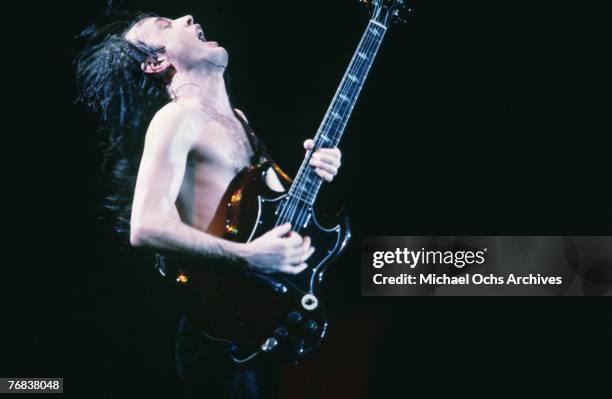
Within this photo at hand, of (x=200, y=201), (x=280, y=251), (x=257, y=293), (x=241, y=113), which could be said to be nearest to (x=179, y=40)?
(x=241, y=113)

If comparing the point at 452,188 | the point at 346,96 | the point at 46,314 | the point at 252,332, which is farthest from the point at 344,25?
the point at 46,314

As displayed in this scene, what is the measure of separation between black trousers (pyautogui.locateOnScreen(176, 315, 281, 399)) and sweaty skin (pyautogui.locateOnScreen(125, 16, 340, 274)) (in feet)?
1.00

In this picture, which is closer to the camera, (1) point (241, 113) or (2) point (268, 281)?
(2) point (268, 281)

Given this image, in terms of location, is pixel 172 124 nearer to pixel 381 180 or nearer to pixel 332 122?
pixel 332 122

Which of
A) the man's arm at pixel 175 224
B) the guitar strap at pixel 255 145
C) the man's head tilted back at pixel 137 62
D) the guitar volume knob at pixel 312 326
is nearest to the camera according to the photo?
the man's arm at pixel 175 224

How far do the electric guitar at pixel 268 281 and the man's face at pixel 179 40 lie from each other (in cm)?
53

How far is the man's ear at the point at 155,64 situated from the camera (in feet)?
7.57

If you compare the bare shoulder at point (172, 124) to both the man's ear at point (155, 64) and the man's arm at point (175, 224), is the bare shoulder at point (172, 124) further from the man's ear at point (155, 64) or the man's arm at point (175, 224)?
the man's ear at point (155, 64)

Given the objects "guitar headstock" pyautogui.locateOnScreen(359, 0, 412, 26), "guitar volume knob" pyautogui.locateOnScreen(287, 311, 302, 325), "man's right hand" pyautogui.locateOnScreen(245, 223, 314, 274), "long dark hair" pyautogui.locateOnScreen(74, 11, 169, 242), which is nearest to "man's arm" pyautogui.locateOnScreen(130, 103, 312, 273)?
"man's right hand" pyautogui.locateOnScreen(245, 223, 314, 274)

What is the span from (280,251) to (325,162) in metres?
0.36

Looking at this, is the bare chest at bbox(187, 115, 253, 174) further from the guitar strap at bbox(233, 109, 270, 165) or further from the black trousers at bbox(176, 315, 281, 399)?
the black trousers at bbox(176, 315, 281, 399)

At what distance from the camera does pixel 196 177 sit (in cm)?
208

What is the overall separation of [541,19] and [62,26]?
212 cm

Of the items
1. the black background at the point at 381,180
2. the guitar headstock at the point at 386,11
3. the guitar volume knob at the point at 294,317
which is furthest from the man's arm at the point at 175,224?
the guitar headstock at the point at 386,11
